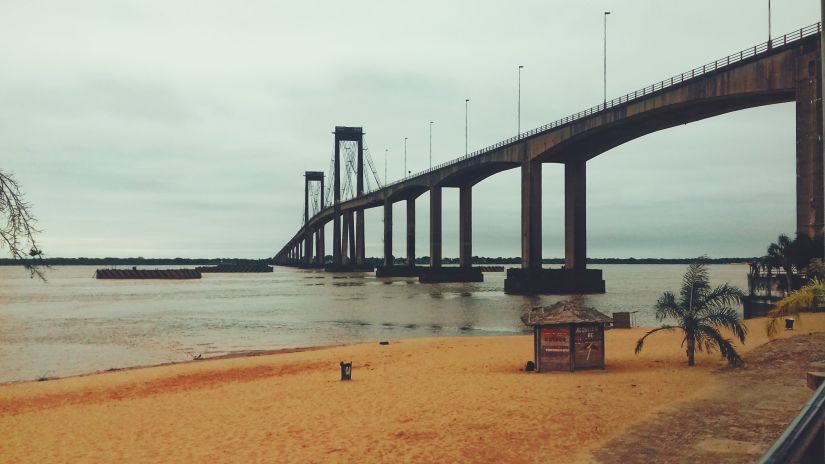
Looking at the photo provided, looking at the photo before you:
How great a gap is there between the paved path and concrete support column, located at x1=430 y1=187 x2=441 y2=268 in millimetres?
81682

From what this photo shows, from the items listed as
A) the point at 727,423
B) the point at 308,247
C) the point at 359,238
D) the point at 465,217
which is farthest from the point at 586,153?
the point at 308,247

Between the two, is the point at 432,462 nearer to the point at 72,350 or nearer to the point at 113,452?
the point at 113,452

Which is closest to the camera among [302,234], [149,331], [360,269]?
[149,331]

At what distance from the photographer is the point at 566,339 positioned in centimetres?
1673

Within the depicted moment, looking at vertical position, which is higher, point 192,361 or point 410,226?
point 410,226

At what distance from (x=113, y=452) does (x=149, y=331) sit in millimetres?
29175

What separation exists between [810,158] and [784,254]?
5.03 m

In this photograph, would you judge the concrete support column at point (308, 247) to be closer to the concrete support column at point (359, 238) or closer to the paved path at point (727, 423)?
the concrete support column at point (359, 238)

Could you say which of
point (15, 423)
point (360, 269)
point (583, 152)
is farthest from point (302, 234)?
point (15, 423)

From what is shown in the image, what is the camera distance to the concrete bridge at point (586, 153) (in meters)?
35.0

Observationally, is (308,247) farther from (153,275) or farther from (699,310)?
(699,310)

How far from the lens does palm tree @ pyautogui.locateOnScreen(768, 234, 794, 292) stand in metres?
33.1

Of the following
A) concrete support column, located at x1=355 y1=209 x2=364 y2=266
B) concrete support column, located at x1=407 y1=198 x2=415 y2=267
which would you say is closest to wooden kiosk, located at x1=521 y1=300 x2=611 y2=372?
concrete support column, located at x1=407 y1=198 x2=415 y2=267

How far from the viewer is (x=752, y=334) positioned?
23.0 metres
